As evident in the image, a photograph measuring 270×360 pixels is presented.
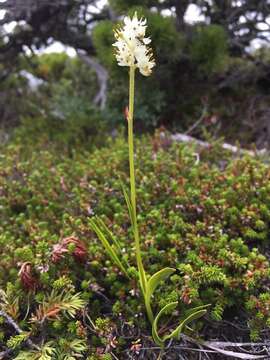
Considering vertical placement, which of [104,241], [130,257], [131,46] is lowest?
[130,257]

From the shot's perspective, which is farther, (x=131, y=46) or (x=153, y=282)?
(x=153, y=282)

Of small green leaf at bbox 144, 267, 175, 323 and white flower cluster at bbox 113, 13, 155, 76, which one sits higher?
white flower cluster at bbox 113, 13, 155, 76

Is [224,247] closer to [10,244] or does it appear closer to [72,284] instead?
[72,284]

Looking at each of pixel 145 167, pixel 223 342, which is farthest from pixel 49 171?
pixel 223 342

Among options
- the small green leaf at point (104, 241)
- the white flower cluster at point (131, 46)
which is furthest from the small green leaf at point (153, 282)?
the white flower cluster at point (131, 46)

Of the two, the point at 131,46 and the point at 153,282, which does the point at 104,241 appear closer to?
the point at 153,282

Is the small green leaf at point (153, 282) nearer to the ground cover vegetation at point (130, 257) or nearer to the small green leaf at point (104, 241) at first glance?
the ground cover vegetation at point (130, 257)

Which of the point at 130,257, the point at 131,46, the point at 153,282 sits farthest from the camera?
the point at 130,257

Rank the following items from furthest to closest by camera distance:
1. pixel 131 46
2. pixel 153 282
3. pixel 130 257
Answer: pixel 130 257 → pixel 153 282 → pixel 131 46

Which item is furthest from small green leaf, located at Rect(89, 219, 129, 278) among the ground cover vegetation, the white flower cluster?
the white flower cluster

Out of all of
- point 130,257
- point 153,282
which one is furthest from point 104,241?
point 130,257

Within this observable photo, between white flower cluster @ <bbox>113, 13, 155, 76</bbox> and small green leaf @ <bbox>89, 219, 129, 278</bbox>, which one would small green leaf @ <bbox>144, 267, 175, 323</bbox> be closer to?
small green leaf @ <bbox>89, 219, 129, 278</bbox>
